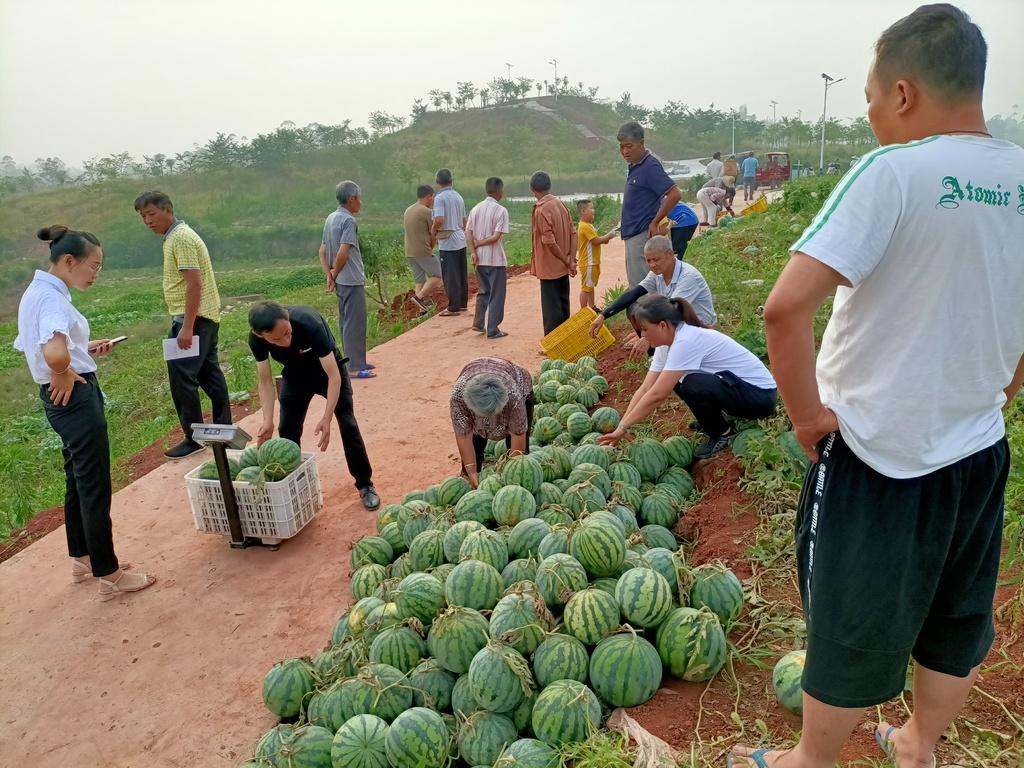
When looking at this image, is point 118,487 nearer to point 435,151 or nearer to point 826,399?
point 826,399

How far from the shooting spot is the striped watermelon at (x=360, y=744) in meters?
2.60

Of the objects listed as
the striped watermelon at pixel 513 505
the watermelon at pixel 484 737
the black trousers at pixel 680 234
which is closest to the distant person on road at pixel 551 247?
the black trousers at pixel 680 234

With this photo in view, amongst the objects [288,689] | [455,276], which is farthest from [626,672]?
[455,276]

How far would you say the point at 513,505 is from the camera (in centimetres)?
381

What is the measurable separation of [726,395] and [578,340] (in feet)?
9.71

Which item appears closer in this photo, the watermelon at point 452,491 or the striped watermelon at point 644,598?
the striped watermelon at point 644,598

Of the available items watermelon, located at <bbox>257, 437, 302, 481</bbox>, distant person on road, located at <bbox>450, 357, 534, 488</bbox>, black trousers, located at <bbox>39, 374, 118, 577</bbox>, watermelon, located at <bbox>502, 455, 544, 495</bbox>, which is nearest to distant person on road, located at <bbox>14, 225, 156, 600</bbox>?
black trousers, located at <bbox>39, 374, 118, 577</bbox>

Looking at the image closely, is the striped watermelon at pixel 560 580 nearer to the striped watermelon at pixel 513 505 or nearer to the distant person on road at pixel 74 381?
the striped watermelon at pixel 513 505

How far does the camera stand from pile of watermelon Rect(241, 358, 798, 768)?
263 centimetres

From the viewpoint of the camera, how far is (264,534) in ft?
15.1

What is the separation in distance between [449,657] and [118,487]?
15.4 feet

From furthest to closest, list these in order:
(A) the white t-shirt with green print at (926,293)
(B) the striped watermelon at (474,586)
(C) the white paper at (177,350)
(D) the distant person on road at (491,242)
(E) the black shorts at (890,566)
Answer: (D) the distant person on road at (491,242) < (C) the white paper at (177,350) < (B) the striped watermelon at (474,586) < (E) the black shorts at (890,566) < (A) the white t-shirt with green print at (926,293)

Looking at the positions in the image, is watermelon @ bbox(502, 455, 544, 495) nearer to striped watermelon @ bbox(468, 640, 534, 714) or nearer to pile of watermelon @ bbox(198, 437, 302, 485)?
striped watermelon @ bbox(468, 640, 534, 714)

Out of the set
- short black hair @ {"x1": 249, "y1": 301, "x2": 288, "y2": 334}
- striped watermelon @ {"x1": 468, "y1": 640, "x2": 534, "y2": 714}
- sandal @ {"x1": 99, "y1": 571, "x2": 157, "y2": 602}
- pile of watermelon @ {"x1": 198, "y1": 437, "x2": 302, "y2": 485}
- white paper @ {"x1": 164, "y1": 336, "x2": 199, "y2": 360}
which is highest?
short black hair @ {"x1": 249, "y1": 301, "x2": 288, "y2": 334}
